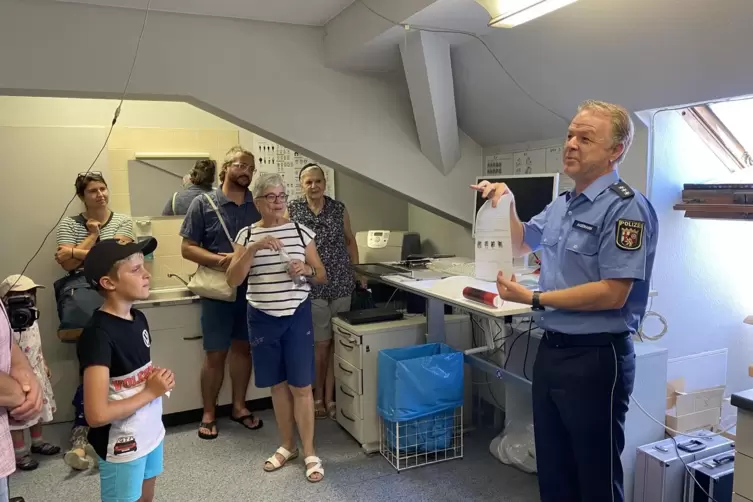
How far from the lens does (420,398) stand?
8.84ft

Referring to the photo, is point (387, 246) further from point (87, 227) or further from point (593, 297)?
point (593, 297)

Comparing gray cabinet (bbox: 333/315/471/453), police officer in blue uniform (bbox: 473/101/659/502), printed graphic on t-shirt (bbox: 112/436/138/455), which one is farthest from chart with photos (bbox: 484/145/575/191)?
printed graphic on t-shirt (bbox: 112/436/138/455)

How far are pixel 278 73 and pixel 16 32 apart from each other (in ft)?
3.84

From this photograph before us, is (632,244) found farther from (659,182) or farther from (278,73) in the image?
(278,73)

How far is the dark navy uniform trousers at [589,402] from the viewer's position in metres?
1.69

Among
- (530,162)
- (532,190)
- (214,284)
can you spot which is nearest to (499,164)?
(530,162)

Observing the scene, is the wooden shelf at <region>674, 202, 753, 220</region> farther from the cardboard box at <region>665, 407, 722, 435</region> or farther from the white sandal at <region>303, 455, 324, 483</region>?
the white sandal at <region>303, 455, 324, 483</region>

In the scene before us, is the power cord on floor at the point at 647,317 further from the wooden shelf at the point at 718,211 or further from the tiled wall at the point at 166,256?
the tiled wall at the point at 166,256

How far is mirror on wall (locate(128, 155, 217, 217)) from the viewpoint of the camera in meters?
3.59

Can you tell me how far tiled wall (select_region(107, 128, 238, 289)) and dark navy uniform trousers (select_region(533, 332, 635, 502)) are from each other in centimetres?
263

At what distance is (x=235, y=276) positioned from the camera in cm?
252

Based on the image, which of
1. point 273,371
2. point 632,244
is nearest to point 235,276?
point 273,371

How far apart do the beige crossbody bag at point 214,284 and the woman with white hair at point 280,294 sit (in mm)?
392

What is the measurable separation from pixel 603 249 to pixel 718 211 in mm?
1162
